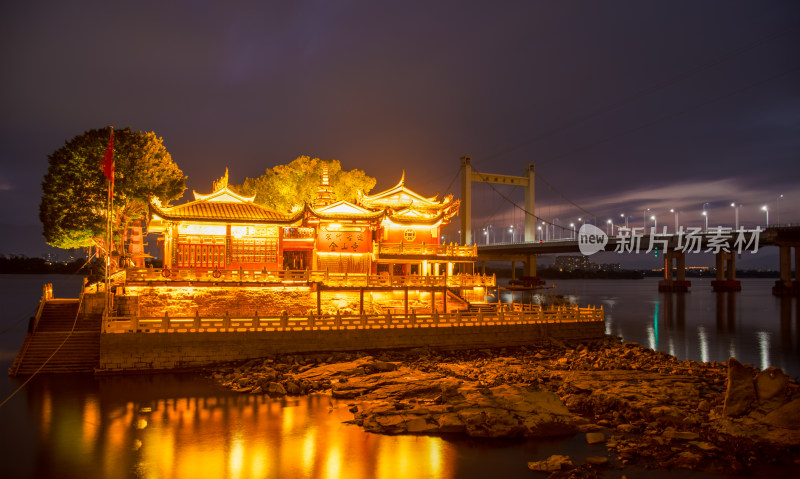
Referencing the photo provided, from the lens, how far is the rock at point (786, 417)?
1530cm

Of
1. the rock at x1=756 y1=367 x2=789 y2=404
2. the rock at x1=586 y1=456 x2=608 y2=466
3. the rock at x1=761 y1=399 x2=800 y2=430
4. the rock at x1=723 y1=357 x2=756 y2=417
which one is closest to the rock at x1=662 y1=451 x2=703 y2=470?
the rock at x1=586 y1=456 x2=608 y2=466

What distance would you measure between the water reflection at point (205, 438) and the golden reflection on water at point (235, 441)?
27 mm

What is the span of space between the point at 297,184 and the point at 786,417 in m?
34.3

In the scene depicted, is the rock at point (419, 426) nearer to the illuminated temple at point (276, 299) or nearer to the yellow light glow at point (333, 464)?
the yellow light glow at point (333, 464)

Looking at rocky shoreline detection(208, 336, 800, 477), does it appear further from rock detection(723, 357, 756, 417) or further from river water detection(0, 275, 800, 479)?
river water detection(0, 275, 800, 479)

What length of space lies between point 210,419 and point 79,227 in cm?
1929

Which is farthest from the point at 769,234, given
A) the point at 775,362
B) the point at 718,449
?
the point at 718,449

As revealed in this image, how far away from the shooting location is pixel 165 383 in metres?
20.7

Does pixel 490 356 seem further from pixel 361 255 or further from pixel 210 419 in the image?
pixel 210 419

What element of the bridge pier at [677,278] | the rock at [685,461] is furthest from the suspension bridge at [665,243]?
the rock at [685,461]

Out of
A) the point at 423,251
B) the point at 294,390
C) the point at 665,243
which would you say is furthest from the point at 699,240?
the point at 294,390

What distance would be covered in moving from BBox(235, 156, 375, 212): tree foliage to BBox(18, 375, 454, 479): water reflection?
78.0 ft

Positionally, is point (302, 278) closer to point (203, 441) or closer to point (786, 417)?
point (203, 441)

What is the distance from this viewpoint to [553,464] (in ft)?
45.8
